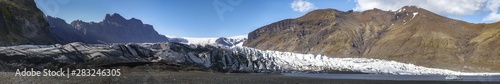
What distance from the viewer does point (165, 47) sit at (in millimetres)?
197750

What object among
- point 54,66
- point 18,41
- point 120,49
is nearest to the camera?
point 54,66

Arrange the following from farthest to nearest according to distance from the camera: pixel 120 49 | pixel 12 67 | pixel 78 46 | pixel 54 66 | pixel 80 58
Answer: pixel 120 49
pixel 78 46
pixel 80 58
pixel 54 66
pixel 12 67

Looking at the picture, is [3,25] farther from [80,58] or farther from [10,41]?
[80,58]

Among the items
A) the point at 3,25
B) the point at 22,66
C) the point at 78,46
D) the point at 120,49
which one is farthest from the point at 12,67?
the point at 3,25

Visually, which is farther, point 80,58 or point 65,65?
point 80,58

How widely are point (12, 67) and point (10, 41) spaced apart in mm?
72955

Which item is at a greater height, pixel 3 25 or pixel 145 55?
pixel 3 25

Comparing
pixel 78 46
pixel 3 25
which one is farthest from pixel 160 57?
pixel 3 25

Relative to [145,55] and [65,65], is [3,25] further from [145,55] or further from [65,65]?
[65,65]

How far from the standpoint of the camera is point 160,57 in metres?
184

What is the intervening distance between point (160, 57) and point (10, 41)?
5393cm

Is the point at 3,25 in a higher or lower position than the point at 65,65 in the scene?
higher

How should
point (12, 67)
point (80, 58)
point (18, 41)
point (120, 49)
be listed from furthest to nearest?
1. point (18, 41)
2. point (120, 49)
3. point (80, 58)
4. point (12, 67)

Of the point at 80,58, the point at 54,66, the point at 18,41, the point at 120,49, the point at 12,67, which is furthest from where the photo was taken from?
the point at 18,41
